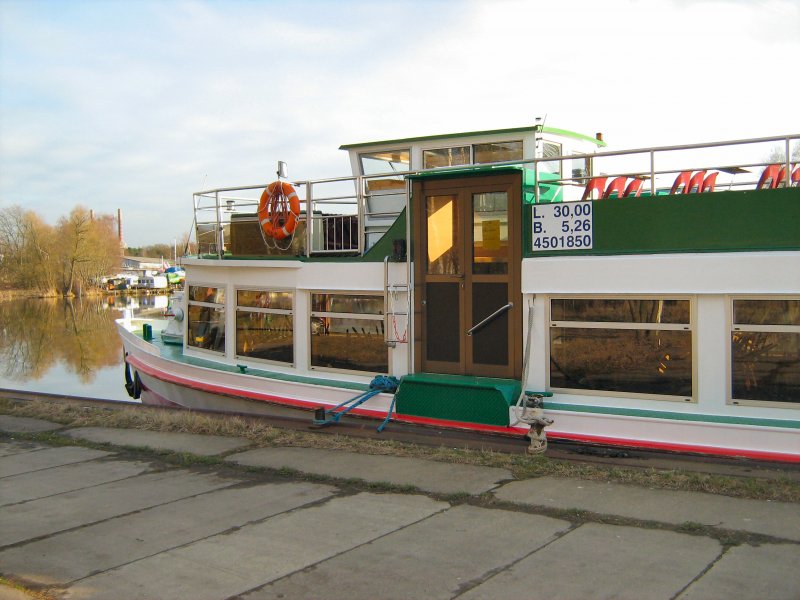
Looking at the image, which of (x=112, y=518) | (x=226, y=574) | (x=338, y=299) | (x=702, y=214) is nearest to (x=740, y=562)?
(x=226, y=574)

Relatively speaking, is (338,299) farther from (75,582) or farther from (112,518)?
(75,582)

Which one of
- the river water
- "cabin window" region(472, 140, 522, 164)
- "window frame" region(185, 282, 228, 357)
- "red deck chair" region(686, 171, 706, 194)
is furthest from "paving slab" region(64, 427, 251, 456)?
the river water

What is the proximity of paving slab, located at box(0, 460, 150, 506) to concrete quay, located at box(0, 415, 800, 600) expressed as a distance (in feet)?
0.09

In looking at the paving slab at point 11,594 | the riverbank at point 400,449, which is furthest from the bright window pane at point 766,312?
the paving slab at point 11,594

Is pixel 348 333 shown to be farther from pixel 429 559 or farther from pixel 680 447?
pixel 429 559

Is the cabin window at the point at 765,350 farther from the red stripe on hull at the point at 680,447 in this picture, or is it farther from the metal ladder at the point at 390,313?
the metal ladder at the point at 390,313

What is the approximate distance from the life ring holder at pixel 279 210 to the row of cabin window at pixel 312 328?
32.7 inches

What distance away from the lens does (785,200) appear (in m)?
6.51

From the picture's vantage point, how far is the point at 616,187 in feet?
27.3

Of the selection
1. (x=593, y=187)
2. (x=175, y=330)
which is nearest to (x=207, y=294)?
(x=175, y=330)

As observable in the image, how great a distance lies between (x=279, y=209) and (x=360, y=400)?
9.76ft

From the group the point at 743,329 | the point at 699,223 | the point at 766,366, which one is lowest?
the point at 766,366

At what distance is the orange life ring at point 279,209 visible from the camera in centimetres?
955

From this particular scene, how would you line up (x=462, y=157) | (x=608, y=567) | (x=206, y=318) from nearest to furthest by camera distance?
1. (x=608, y=567)
2. (x=462, y=157)
3. (x=206, y=318)
